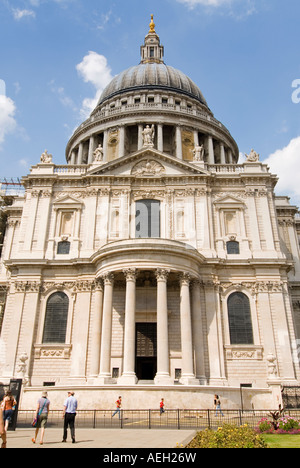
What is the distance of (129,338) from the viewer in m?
27.4

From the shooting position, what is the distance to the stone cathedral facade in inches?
1128

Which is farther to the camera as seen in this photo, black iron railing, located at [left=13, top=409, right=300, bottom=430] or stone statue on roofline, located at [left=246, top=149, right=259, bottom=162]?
stone statue on roofline, located at [left=246, top=149, right=259, bottom=162]

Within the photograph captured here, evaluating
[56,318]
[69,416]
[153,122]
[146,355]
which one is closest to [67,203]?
[56,318]

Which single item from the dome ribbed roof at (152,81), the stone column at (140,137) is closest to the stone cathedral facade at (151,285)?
the stone column at (140,137)

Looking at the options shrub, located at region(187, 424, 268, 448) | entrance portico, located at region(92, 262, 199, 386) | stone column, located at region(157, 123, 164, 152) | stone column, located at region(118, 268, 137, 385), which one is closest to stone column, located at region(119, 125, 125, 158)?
stone column, located at region(157, 123, 164, 152)

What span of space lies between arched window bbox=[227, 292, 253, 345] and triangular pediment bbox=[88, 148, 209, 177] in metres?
12.2

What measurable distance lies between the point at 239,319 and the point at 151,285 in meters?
7.85

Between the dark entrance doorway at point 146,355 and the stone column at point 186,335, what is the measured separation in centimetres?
Answer: 345

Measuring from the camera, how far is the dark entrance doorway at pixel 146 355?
3111 cm

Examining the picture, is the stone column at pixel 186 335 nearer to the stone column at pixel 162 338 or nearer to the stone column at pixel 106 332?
the stone column at pixel 162 338

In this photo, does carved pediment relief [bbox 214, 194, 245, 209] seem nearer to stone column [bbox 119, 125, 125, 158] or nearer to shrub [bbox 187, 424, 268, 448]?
stone column [bbox 119, 125, 125, 158]

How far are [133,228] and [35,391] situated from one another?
16.1 meters

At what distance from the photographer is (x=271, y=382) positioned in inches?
979
